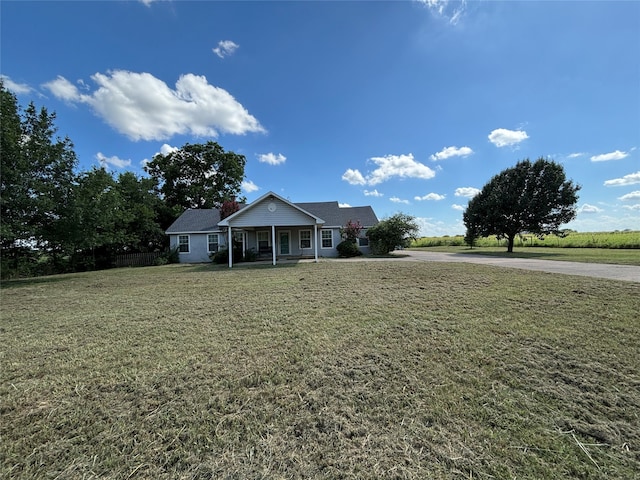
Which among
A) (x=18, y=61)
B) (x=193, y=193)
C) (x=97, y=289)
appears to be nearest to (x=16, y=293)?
(x=97, y=289)

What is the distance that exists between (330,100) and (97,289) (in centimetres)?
1532

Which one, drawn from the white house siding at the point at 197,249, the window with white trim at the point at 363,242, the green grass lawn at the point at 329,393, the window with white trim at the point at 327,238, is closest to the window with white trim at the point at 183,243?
the white house siding at the point at 197,249

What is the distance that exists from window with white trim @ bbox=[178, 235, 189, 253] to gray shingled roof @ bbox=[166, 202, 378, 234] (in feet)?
1.65

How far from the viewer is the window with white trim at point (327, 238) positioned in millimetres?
22156

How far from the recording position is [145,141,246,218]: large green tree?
34938 mm

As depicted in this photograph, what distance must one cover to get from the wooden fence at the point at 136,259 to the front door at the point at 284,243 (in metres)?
9.72

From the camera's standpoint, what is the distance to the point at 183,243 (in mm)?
21734

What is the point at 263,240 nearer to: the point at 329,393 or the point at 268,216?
the point at 268,216

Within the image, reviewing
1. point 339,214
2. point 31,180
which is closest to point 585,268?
point 339,214

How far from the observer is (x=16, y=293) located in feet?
29.5

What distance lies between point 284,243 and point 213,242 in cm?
564

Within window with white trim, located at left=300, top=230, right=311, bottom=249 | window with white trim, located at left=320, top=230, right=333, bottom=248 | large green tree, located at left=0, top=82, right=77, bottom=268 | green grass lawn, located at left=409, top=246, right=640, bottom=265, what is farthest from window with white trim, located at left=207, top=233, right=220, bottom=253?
green grass lawn, located at left=409, top=246, right=640, bottom=265

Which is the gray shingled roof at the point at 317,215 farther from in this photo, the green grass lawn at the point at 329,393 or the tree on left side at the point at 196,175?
the green grass lawn at the point at 329,393

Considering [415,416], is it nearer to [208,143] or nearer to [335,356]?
[335,356]
